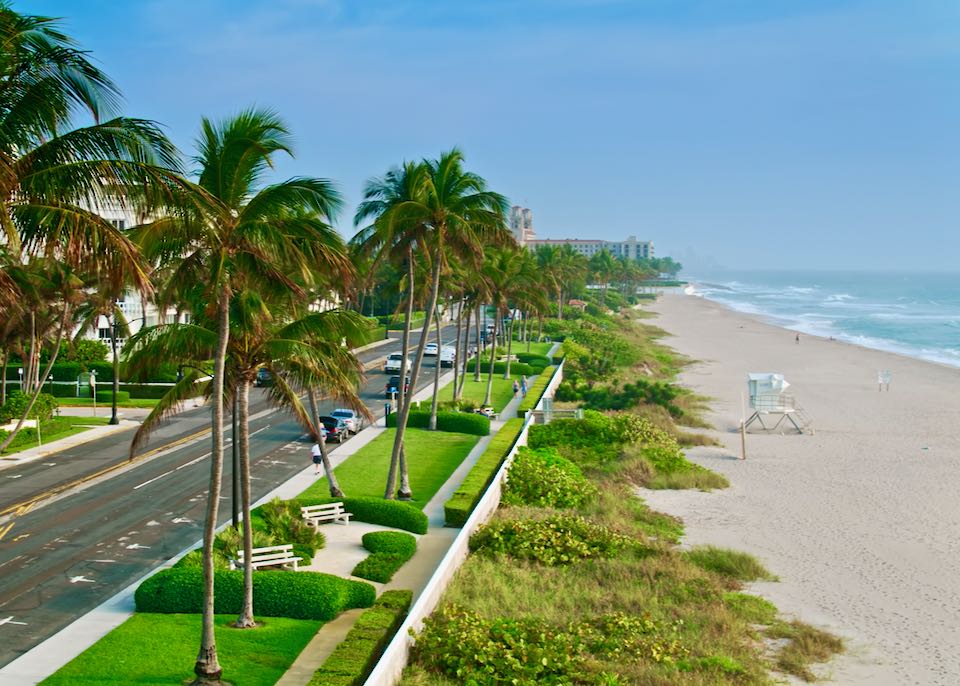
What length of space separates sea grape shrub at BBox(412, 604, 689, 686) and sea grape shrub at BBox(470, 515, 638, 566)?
4588mm

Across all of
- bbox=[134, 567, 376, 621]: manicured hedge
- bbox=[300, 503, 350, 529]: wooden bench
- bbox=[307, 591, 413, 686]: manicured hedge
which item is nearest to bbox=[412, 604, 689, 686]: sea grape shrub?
bbox=[307, 591, 413, 686]: manicured hedge

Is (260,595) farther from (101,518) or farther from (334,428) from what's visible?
(334,428)

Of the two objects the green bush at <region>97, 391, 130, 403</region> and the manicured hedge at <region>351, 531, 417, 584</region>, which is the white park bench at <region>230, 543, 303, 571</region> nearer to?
the manicured hedge at <region>351, 531, 417, 584</region>

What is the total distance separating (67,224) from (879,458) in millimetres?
35822

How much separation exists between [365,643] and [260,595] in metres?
3.39

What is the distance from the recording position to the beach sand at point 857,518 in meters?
19.3

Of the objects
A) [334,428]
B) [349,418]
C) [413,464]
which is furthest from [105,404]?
[413,464]

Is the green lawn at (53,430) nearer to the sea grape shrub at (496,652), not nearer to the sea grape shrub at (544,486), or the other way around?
the sea grape shrub at (544,486)

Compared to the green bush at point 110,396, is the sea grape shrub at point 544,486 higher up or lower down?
lower down

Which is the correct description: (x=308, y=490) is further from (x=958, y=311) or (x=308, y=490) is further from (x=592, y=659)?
(x=958, y=311)

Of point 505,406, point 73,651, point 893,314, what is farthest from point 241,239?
point 893,314

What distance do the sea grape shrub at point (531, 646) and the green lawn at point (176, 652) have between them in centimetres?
256

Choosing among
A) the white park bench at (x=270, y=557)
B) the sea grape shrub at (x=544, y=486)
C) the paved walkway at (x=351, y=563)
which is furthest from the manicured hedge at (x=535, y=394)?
the white park bench at (x=270, y=557)

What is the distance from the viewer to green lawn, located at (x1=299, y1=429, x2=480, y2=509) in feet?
98.0
